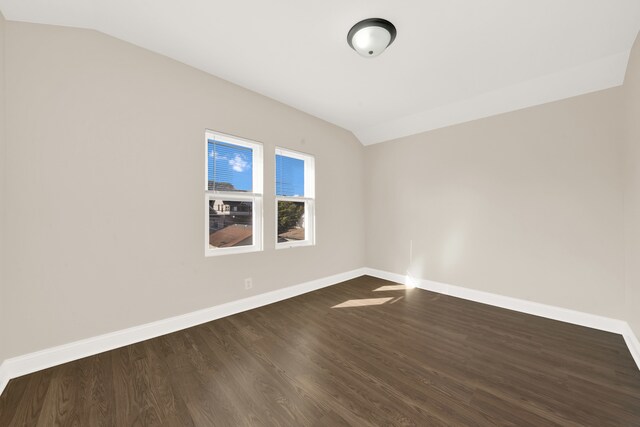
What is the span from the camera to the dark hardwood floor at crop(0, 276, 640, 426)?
1.43 meters

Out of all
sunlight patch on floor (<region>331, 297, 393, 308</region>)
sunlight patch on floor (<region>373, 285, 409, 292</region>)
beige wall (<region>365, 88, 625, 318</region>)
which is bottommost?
sunlight patch on floor (<region>373, 285, 409, 292</region>)

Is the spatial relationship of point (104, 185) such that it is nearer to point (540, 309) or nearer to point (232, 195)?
point (232, 195)

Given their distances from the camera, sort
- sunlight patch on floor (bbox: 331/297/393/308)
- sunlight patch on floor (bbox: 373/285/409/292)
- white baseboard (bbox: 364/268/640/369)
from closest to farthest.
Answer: white baseboard (bbox: 364/268/640/369) < sunlight patch on floor (bbox: 331/297/393/308) < sunlight patch on floor (bbox: 373/285/409/292)

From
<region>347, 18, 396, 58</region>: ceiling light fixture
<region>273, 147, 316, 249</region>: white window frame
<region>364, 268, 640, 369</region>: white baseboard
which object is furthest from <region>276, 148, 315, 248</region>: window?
<region>364, 268, 640, 369</region>: white baseboard

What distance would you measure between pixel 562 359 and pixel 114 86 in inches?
183

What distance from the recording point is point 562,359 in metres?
2.02

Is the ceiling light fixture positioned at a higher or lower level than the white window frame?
higher

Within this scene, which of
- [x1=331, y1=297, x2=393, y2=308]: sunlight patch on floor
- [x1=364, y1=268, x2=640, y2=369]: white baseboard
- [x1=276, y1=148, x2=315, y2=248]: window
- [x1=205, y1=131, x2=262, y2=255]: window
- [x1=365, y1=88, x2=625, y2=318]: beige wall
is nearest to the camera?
[x1=364, y1=268, x2=640, y2=369]: white baseboard

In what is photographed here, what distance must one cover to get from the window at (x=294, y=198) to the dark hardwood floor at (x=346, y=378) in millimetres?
1381

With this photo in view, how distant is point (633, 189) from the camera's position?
212cm

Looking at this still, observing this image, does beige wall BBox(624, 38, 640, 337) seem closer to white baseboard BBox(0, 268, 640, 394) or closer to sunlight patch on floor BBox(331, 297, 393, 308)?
white baseboard BBox(0, 268, 640, 394)

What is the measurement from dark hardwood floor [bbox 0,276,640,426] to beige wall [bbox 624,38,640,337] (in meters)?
0.46

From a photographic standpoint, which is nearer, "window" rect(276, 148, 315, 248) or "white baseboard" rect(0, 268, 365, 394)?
"white baseboard" rect(0, 268, 365, 394)

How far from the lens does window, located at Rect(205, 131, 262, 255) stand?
284 cm
